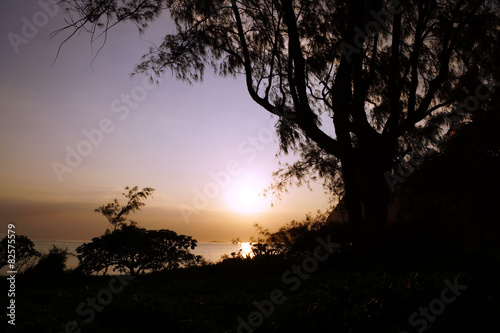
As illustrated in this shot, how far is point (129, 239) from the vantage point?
39.9ft

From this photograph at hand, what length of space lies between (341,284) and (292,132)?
22.2 feet

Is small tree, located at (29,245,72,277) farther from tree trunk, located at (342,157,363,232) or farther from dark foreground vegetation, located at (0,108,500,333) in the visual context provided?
tree trunk, located at (342,157,363,232)

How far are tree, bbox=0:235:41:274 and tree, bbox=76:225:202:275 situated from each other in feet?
5.72

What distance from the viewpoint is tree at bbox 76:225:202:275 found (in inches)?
474

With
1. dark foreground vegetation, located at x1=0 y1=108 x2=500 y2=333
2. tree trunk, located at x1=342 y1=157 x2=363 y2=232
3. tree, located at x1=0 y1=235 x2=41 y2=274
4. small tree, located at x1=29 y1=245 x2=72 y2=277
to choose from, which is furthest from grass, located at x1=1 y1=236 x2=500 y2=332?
tree, located at x1=0 y1=235 x2=41 y2=274

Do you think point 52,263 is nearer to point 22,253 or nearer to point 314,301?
point 22,253

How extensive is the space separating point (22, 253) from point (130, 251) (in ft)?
12.2

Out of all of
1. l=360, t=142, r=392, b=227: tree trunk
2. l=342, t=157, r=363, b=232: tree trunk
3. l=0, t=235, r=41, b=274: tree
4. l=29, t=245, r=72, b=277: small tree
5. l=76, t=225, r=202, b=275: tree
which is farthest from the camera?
l=0, t=235, r=41, b=274: tree

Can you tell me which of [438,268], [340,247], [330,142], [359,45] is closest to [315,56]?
[359,45]

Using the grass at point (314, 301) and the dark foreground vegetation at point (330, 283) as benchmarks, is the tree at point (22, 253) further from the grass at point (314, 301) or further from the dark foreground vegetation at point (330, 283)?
the grass at point (314, 301)

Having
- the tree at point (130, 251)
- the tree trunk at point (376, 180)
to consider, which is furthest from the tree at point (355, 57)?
the tree at point (130, 251)

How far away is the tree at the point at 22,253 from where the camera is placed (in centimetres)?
1225

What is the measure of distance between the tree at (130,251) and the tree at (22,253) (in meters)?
1.74

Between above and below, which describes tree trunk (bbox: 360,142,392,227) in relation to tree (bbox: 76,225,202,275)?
below
